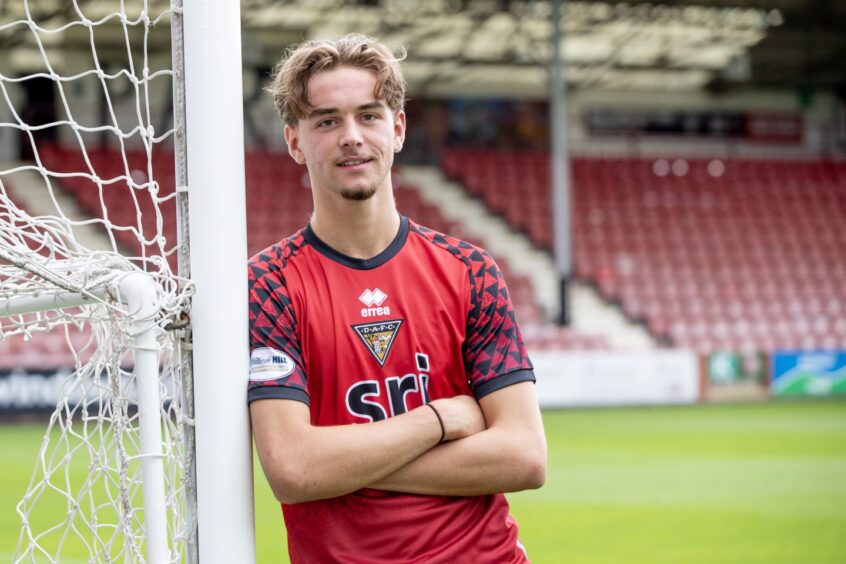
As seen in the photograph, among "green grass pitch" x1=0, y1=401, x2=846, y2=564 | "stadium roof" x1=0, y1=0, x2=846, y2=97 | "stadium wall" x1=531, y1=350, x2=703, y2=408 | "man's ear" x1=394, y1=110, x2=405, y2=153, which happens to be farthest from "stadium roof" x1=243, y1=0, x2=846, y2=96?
"man's ear" x1=394, y1=110, x2=405, y2=153

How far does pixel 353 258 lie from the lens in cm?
256

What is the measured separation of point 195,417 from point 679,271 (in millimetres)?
20205

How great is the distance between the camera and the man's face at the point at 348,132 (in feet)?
7.91

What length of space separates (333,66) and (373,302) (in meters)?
0.52

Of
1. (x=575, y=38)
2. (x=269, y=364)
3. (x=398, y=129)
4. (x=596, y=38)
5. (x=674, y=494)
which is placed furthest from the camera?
(x=596, y=38)

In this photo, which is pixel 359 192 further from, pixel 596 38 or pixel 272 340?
pixel 596 38

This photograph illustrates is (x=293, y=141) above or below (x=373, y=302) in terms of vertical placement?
above

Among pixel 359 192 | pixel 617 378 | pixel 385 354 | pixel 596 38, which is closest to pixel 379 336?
pixel 385 354

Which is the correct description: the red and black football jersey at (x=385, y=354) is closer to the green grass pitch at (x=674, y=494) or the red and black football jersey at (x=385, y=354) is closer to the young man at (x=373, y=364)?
the young man at (x=373, y=364)

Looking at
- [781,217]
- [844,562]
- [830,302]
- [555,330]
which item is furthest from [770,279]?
[844,562]

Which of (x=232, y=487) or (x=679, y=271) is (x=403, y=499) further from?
(x=679, y=271)

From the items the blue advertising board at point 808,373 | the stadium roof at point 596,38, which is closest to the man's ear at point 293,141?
the blue advertising board at point 808,373

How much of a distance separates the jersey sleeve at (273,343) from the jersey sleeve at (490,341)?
1.29 feet

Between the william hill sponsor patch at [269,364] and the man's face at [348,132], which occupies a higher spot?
the man's face at [348,132]
